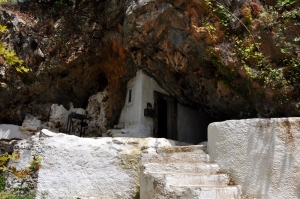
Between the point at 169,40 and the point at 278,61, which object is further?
the point at 169,40

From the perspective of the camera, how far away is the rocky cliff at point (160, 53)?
7.24 meters

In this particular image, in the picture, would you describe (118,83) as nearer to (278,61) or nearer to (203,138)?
(203,138)

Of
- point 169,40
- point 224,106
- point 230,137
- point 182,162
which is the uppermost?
point 169,40

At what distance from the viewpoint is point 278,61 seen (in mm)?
7148

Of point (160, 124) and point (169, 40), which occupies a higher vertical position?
point (169, 40)

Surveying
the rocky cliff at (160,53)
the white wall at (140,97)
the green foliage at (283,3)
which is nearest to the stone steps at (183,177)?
the rocky cliff at (160,53)

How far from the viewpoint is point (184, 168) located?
584 cm

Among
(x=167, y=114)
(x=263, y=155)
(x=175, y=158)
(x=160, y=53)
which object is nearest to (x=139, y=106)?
(x=167, y=114)

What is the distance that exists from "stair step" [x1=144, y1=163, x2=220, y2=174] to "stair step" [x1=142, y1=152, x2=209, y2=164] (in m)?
0.28

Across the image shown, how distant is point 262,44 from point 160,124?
5.65m

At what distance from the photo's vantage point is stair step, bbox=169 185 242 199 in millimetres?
4816

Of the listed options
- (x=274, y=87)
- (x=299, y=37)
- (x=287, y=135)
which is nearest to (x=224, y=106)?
(x=274, y=87)

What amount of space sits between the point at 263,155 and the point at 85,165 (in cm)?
388

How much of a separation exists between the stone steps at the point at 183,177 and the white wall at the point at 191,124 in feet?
16.5
